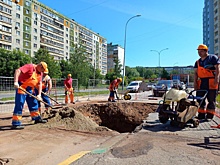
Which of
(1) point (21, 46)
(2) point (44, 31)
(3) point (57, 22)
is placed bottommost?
(1) point (21, 46)

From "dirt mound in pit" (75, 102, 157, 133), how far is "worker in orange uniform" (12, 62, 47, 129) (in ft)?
12.2

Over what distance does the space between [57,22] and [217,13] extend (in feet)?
181

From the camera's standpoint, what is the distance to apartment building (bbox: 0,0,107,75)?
2266 inches

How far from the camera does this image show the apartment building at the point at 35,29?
57.6 metres

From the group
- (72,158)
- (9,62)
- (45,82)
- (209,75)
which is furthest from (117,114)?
(9,62)

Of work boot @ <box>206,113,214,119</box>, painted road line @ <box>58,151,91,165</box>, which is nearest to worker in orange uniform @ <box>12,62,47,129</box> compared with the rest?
painted road line @ <box>58,151,91,165</box>

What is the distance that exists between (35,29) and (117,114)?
6702 cm

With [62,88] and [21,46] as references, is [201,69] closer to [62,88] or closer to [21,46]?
[62,88]

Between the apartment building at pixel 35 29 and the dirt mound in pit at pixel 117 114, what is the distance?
25.7 meters

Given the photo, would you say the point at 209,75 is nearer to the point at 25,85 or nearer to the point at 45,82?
the point at 25,85

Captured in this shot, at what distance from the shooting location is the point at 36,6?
6956cm

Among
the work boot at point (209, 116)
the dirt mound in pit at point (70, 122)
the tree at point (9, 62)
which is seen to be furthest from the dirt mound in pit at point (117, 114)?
the tree at point (9, 62)

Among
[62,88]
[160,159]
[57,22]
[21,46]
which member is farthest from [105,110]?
[57,22]

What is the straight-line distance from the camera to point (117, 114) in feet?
33.8
